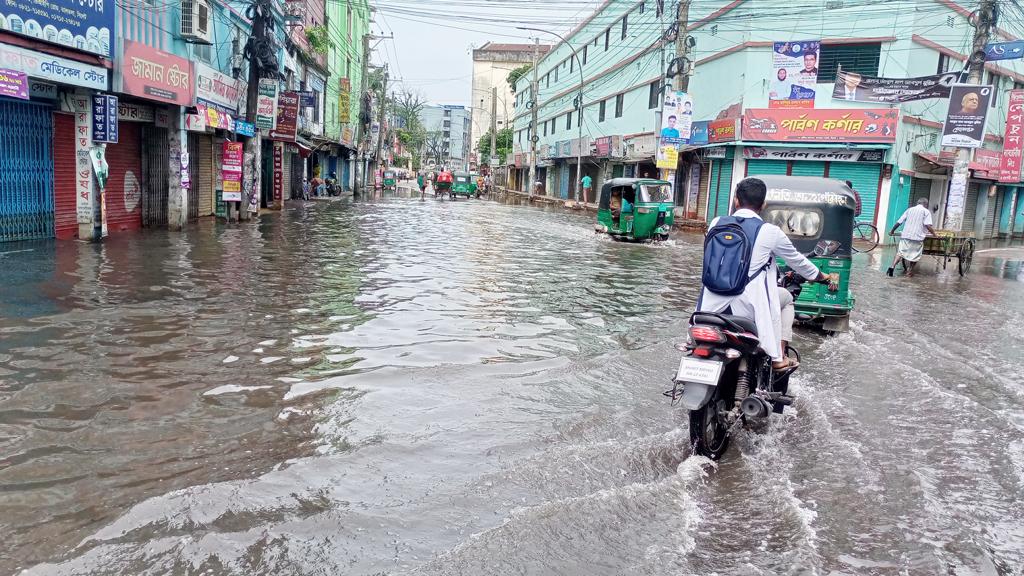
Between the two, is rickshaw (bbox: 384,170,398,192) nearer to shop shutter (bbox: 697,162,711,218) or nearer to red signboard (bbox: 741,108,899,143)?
shop shutter (bbox: 697,162,711,218)

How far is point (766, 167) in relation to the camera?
28.0m

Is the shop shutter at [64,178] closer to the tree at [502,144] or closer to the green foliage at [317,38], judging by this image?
the green foliage at [317,38]

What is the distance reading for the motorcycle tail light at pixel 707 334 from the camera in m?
4.64

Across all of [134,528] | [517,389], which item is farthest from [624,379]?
[134,528]

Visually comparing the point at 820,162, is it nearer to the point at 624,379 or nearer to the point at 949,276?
the point at 949,276

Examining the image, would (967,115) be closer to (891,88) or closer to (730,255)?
(891,88)

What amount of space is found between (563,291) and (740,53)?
1970 cm

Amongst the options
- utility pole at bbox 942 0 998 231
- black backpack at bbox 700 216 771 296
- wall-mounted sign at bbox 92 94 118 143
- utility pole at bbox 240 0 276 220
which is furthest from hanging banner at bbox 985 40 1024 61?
wall-mounted sign at bbox 92 94 118 143

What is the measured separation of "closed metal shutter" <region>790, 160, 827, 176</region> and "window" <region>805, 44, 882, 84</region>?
9.17 ft

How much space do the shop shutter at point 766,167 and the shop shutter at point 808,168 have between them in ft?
1.19

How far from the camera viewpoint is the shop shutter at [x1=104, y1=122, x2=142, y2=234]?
17.0 meters

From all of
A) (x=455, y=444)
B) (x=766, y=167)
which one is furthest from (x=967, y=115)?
(x=455, y=444)

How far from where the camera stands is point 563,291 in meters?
11.6

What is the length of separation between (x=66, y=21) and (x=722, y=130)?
21.7 metres
